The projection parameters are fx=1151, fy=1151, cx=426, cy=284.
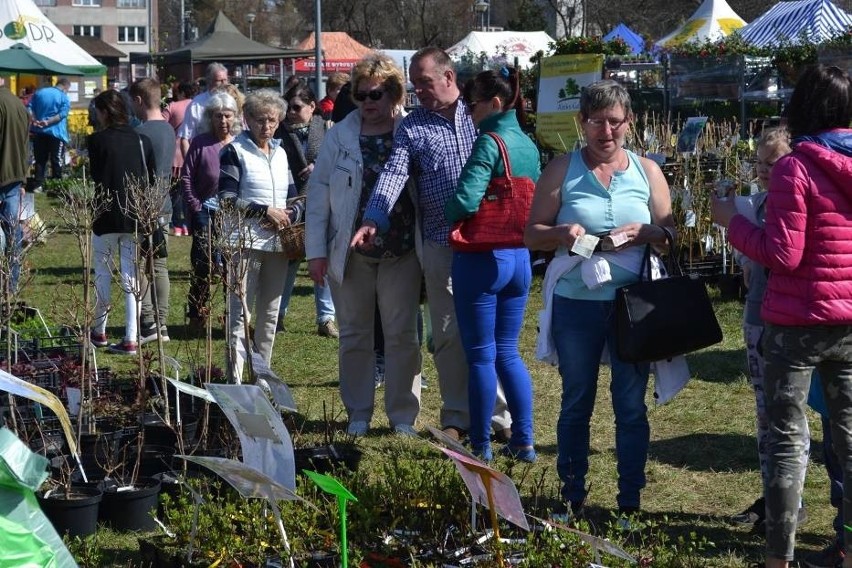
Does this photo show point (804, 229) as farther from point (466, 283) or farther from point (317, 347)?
point (317, 347)

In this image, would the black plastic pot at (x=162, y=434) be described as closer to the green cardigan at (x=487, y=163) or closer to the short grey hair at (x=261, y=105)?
the green cardigan at (x=487, y=163)

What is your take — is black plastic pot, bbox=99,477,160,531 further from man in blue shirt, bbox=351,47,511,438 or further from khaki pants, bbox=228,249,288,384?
khaki pants, bbox=228,249,288,384

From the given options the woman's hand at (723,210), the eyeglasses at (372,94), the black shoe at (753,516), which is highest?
the eyeglasses at (372,94)

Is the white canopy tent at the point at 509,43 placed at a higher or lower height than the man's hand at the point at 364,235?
higher

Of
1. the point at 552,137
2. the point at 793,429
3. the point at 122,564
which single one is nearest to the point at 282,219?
the point at 122,564

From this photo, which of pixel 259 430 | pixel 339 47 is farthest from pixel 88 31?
pixel 259 430

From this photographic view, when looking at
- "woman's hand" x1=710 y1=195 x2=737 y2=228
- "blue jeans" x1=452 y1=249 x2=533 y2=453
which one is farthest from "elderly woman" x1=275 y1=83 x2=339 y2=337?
"woman's hand" x1=710 y1=195 x2=737 y2=228

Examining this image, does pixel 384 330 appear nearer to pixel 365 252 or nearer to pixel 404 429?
pixel 365 252

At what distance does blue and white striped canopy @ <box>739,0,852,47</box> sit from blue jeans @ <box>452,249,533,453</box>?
54.9 feet

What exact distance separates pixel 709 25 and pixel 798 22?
445 centimetres

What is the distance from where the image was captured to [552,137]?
42.0ft

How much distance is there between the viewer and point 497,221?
4.88 m

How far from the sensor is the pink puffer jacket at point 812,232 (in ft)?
11.2

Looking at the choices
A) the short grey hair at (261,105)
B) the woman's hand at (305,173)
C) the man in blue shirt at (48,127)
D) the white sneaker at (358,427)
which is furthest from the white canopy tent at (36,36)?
the white sneaker at (358,427)
